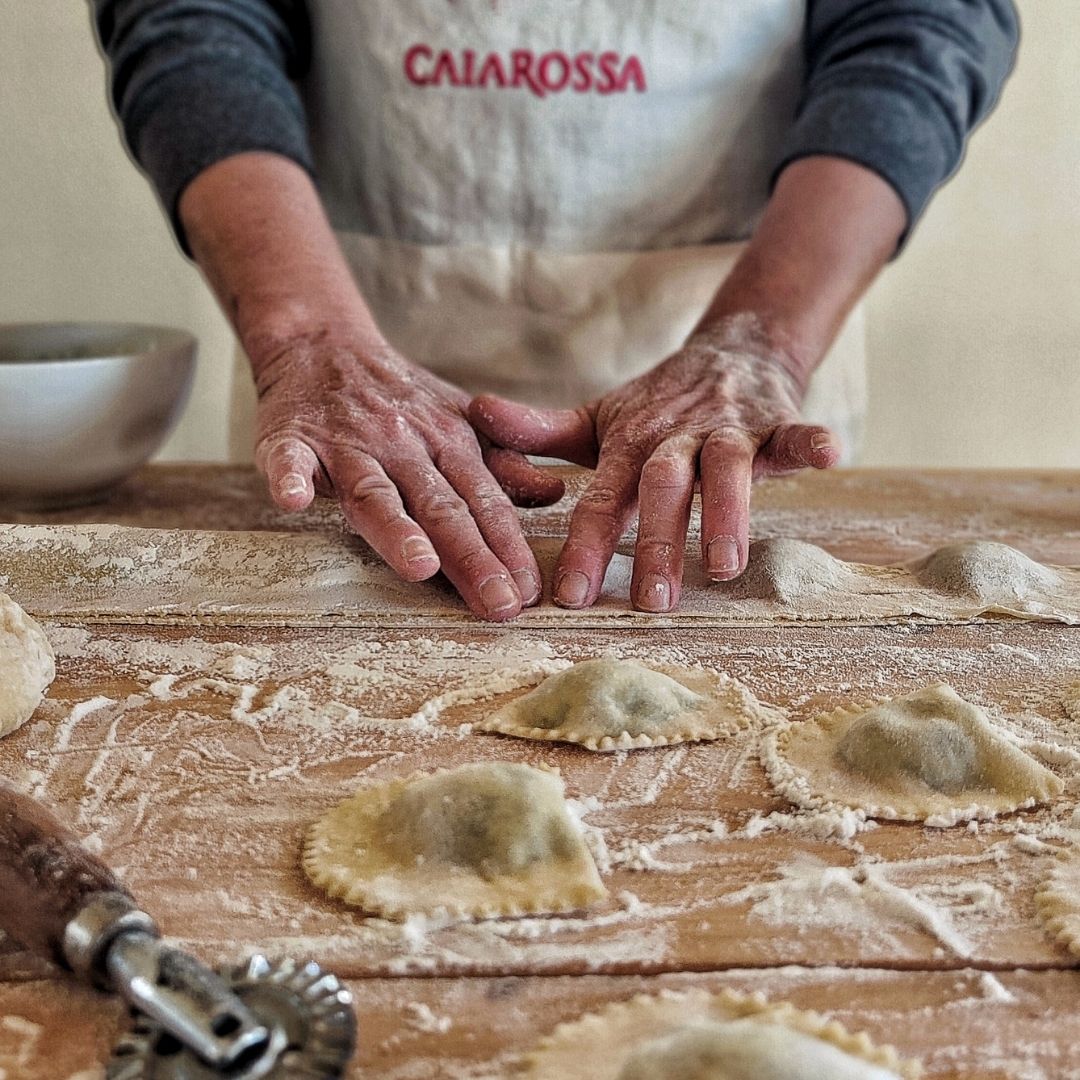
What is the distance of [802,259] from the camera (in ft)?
5.51

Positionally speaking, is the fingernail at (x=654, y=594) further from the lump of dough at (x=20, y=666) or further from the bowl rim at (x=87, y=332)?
the bowl rim at (x=87, y=332)

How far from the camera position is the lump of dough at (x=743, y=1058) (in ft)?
1.78

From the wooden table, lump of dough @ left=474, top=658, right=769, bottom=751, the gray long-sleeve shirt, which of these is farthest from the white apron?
lump of dough @ left=474, top=658, right=769, bottom=751

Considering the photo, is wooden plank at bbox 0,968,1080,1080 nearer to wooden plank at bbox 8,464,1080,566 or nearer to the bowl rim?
wooden plank at bbox 8,464,1080,566

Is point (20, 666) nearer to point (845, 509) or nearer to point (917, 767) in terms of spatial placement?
point (917, 767)

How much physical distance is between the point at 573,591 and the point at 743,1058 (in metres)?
0.69

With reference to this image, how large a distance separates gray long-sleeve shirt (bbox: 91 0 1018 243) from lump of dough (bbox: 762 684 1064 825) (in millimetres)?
1083

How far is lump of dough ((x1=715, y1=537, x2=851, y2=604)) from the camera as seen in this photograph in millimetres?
1240

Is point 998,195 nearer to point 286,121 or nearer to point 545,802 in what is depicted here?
point 286,121

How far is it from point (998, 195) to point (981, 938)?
286 centimetres

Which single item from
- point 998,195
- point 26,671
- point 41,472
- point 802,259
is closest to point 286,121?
point 41,472

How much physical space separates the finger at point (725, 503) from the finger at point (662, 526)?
0.07 ft

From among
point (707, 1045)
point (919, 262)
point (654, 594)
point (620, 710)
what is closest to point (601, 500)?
point (654, 594)

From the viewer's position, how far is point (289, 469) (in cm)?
127
